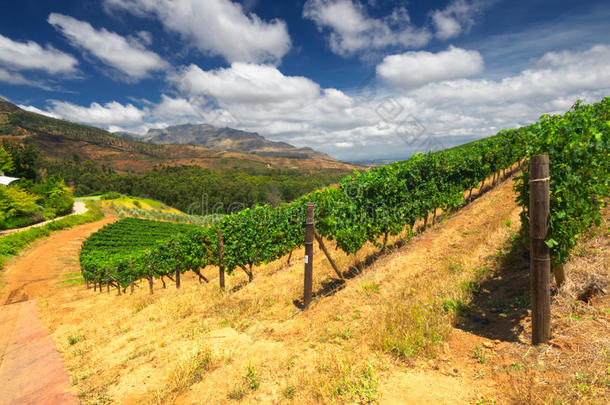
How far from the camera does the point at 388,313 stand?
5.12 m

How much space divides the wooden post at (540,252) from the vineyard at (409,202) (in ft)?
0.60

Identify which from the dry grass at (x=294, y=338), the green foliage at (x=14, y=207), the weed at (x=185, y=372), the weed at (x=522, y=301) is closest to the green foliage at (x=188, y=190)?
the green foliage at (x=14, y=207)

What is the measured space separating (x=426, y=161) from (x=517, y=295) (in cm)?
1023

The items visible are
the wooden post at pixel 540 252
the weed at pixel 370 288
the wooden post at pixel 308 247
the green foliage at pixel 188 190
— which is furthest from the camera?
the green foliage at pixel 188 190

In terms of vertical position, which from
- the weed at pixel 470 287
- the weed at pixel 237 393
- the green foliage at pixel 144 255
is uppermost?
the weed at pixel 470 287

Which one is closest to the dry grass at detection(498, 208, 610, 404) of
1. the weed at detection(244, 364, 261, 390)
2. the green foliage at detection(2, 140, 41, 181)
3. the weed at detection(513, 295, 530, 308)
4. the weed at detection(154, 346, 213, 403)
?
the weed at detection(513, 295, 530, 308)

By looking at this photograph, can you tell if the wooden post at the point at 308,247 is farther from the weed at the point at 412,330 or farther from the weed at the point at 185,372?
the weed at the point at 185,372

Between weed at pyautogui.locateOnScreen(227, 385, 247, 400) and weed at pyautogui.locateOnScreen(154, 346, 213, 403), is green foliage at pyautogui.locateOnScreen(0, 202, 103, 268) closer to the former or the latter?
weed at pyautogui.locateOnScreen(154, 346, 213, 403)

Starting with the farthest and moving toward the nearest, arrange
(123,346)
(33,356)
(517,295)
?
1. (33,356)
2. (123,346)
3. (517,295)

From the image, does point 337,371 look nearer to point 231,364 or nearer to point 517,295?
point 231,364

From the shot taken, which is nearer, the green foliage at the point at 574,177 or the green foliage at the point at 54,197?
the green foliage at the point at 574,177

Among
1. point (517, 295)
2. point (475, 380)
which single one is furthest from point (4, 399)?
point (517, 295)

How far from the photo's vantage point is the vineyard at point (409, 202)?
372cm

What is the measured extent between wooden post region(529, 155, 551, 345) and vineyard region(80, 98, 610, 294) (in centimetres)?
18
